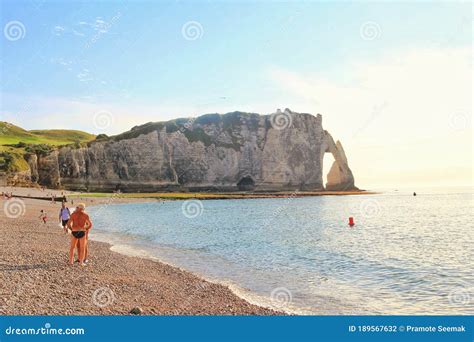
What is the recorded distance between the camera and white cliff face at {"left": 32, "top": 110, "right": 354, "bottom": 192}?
4697 inches

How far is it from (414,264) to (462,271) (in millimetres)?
2505

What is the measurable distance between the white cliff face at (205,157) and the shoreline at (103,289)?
342ft

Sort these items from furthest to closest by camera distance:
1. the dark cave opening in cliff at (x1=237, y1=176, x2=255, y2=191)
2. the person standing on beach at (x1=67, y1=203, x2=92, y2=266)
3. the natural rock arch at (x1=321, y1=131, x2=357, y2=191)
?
the natural rock arch at (x1=321, y1=131, x2=357, y2=191)
the dark cave opening in cliff at (x1=237, y1=176, x2=255, y2=191)
the person standing on beach at (x1=67, y1=203, x2=92, y2=266)

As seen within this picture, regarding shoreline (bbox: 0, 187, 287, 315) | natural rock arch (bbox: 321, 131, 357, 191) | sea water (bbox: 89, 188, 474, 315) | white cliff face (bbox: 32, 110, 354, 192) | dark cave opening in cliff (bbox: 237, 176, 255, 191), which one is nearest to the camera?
shoreline (bbox: 0, 187, 287, 315)

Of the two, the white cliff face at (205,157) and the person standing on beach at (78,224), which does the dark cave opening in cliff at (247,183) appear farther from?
the person standing on beach at (78,224)

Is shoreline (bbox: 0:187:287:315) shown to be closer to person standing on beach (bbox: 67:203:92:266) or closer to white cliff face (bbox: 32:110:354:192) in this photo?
person standing on beach (bbox: 67:203:92:266)

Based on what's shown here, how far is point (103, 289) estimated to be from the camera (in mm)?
12703

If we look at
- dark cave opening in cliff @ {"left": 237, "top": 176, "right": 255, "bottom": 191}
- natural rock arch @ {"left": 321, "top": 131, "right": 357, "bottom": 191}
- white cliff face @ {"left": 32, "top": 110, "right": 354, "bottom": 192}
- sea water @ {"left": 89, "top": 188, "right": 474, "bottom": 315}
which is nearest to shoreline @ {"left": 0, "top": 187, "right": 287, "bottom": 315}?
sea water @ {"left": 89, "top": 188, "right": 474, "bottom": 315}

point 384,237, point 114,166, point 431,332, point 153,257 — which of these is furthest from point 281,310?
point 114,166

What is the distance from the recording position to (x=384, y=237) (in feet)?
120

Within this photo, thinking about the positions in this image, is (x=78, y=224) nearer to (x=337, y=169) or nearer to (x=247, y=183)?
(x=247, y=183)

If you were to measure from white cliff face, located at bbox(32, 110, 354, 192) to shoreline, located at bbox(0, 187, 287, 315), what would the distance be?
342 ft

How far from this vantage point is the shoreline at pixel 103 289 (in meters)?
10.6

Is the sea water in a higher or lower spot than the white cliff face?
lower
